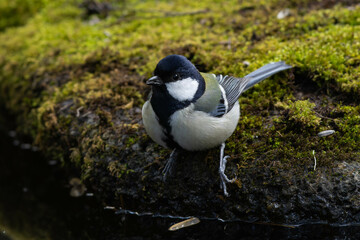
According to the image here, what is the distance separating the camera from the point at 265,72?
393cm

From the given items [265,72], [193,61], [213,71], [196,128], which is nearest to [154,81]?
[196,128]

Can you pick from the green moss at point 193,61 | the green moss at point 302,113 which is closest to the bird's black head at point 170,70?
the green moss at point 193,61

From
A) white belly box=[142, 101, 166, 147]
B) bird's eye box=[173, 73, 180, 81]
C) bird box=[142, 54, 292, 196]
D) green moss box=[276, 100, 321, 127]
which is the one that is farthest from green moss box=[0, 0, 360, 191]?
bird's eye box=[173, 73, 180, 81]

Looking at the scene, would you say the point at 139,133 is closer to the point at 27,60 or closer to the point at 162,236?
the point at 162,236

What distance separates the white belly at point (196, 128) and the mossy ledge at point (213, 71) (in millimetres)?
382

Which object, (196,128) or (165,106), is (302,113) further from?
(165,106)

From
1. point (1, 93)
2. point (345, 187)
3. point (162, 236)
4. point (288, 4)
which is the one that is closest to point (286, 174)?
point (345, 187)

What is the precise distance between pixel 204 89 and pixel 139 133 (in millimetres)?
1016

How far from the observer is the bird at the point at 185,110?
3031 millimetres

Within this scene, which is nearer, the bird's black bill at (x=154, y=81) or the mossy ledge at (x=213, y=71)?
the bird's black bill at (x=154, y=81)

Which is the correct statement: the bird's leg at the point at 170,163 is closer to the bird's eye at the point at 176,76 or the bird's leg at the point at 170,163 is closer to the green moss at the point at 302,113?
the bird's eye at the point at 176,76

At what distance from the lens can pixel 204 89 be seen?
329cm

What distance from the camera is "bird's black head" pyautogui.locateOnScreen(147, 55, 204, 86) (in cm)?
301

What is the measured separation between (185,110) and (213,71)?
1593 mm
